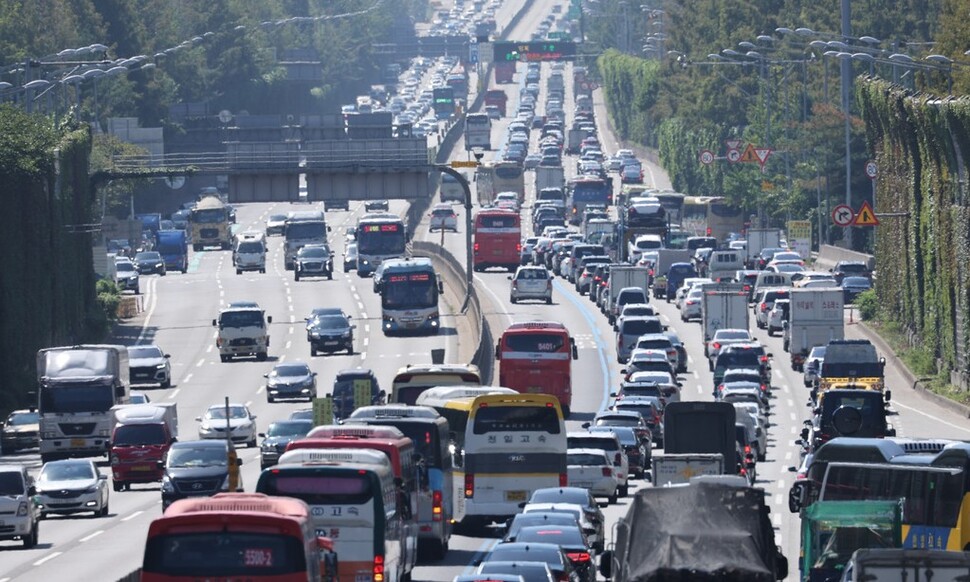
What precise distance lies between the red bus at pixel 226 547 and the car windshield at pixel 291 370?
53604 mm

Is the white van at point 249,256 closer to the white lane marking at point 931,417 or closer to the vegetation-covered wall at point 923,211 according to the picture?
the vegetation-covered wall at point 923,211

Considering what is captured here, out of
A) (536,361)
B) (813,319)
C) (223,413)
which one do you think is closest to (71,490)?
(223,413)

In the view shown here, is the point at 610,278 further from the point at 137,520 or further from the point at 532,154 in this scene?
the point at 532,154

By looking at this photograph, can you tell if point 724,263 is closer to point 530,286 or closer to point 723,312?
point 530,286

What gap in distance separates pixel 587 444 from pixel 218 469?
8561 mm

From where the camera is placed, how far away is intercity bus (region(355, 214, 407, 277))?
119 metres

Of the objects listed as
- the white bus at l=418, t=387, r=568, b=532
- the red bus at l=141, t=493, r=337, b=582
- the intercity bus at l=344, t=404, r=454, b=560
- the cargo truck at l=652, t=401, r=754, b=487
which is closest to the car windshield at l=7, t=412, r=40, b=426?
the cargo truck at l=652, t=401, r=754, b=487

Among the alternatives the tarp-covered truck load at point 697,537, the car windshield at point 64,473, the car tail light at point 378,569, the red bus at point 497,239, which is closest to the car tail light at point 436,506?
the car tail light at point 378,569

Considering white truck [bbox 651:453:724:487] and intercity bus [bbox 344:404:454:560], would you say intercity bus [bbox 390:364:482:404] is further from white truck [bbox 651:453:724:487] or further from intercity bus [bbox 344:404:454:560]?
intercity bus [bbox 344:404:454:560]

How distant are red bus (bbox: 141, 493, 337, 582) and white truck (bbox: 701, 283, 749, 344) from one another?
61678mm

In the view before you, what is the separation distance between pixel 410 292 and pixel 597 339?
8.76 m

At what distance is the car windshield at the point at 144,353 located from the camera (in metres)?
86.8

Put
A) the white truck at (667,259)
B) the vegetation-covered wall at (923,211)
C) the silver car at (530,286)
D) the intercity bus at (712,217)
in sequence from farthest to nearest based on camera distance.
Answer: the intercity bus at (712,217), the white truck at (667,259), the silver car at (530,286), the vegetation-covered wall at (923,211)

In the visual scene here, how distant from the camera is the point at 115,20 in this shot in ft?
605
